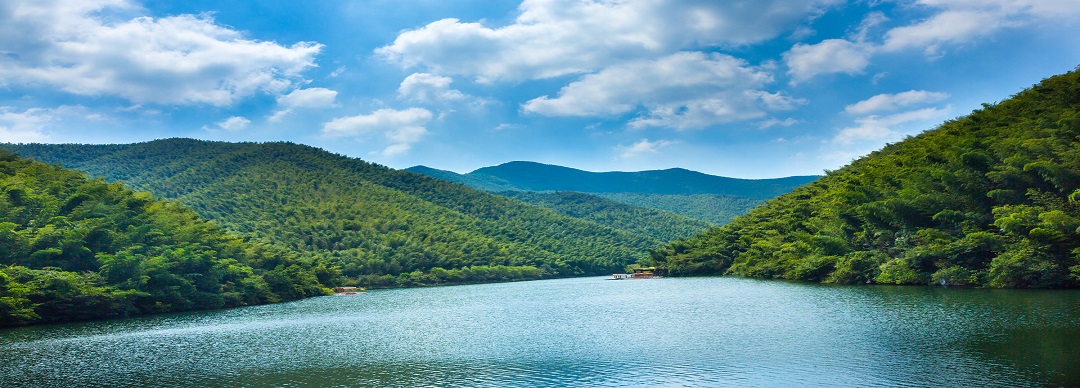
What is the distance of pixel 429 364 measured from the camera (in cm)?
2908

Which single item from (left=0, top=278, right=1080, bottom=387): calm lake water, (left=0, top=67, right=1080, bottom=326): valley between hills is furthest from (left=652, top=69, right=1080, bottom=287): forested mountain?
(left=0, top=278, right=1080, bottom=387): calm lake water

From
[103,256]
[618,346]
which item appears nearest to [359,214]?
[103,256]

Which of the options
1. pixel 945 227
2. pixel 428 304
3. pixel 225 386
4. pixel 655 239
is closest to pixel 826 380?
pixel 225 386

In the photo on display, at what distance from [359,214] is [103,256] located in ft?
229

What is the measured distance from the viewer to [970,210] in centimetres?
5131

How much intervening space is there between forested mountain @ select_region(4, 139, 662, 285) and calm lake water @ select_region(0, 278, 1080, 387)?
50.6m

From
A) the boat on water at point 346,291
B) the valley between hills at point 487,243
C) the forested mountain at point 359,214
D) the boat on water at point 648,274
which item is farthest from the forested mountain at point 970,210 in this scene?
the forested mountain at point 359,214

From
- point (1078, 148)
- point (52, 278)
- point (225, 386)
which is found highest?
point (1078, 148)

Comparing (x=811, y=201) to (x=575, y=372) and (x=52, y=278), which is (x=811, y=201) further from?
(x=52, y=278)

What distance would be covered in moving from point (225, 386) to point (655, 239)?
15095cm

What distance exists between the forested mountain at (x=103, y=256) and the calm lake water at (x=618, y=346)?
10.8 ft

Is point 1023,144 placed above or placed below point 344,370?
above

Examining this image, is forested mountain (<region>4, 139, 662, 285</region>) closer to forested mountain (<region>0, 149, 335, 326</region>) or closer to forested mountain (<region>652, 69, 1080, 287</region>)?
forested mountain (<region>0, 149, 335, 326</region>)

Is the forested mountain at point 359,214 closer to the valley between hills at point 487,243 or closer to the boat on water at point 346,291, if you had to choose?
the valley between hills at point 487,243
